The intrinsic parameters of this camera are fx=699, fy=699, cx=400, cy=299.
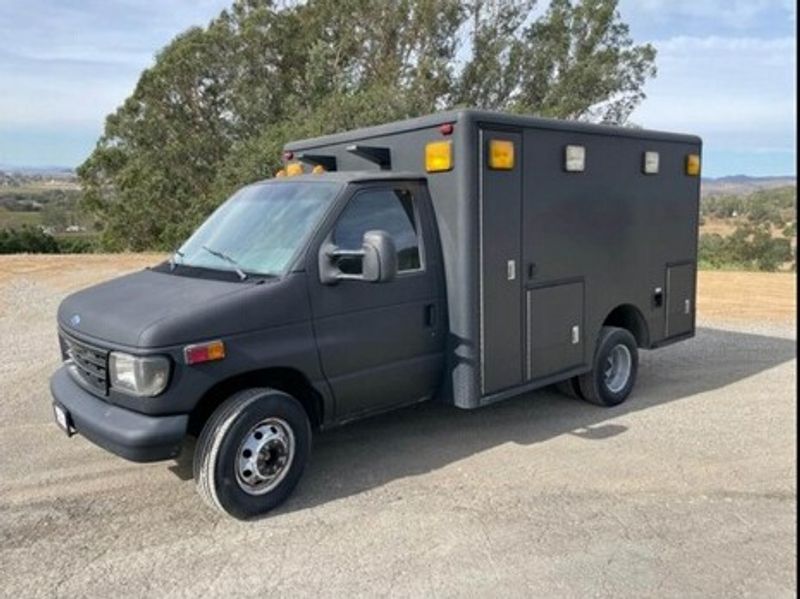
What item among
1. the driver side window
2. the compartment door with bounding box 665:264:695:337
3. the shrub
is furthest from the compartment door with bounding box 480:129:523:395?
the shrub

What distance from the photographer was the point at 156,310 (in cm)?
407

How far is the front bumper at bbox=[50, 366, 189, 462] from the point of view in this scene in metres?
3.90

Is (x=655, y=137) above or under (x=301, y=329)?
above

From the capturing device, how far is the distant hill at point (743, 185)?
214 cm

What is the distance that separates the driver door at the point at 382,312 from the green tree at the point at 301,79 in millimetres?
17664

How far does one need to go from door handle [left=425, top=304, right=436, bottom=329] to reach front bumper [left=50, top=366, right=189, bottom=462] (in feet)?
6.01

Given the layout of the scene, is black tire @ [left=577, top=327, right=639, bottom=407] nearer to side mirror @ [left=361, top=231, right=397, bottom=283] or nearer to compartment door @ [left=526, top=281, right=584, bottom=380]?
compartment door @ [left=526, top=281, right=584, bottom=380]

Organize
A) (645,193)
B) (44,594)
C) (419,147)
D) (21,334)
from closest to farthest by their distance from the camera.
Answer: (44,594) → (419,147) → (645,193) → (21,334)

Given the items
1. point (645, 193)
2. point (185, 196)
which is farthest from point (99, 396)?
point (185, 196)

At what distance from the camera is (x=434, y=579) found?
357cm

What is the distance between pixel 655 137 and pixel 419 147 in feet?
8.98

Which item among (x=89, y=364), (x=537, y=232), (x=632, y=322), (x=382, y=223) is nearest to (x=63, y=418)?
(x=89, y=364)

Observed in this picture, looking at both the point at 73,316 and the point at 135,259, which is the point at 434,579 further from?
the point at 135,259

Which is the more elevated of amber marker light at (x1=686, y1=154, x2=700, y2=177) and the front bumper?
amber marker light at (x1=686, y1=154, x2=700, y2=177)
